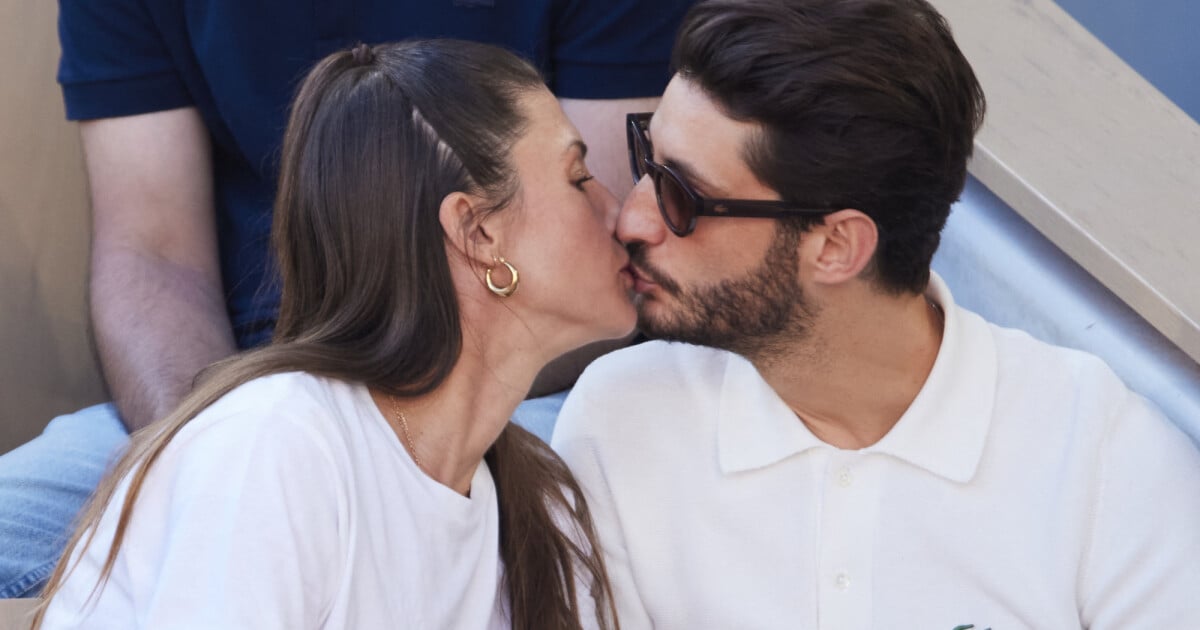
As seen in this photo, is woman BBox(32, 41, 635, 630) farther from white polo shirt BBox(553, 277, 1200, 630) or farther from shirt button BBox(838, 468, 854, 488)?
shirt button BBox(838, 468, 854, 488)

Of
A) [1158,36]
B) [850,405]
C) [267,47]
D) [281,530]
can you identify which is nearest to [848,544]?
[850,405]

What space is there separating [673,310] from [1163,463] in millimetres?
550

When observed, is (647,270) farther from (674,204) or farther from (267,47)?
(267,47)

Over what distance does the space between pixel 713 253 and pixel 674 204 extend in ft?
0.23

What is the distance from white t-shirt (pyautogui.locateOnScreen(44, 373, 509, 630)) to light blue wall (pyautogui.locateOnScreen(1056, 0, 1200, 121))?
1985 mm

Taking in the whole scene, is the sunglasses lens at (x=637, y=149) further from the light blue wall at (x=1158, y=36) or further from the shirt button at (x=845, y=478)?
the light blue wall at (x=1158, y=36)

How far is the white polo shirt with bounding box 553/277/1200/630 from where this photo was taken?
1554mm

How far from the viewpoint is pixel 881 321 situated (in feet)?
5.52

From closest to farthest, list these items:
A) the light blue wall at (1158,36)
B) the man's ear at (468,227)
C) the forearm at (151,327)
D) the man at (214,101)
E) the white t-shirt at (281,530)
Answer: the white t-shirt at (281,530) → the man's ear at (468,227) → the forearm at (151,327) → the man at (214,101) → the light blue wall at (1158,36)

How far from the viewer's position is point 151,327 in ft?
6.72

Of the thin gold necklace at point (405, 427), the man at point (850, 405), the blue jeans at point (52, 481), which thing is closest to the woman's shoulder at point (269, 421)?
the thin gold necklace at point (405, 427)

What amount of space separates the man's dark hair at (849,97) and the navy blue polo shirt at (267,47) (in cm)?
51

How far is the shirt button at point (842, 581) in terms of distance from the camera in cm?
161

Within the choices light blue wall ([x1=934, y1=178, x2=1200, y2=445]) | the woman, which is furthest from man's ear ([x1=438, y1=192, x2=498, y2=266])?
light blue wall ([x1=934, y1=178, x2=1200, y2=445])
